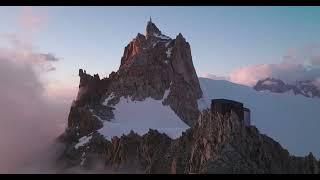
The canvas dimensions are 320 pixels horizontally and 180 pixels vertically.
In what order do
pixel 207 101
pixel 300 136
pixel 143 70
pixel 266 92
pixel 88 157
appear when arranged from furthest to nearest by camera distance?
pixel 266 92 → pixel 207 101 → pixel 300 136 → pixel 143 70 → pixel 88 157

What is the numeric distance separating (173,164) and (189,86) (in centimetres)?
4867

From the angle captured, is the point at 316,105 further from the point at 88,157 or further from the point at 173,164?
the point at 173,164

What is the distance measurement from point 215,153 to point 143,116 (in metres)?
50.7

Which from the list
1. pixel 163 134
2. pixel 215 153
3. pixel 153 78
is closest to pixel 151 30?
pixel 153 78

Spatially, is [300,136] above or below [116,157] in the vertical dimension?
above

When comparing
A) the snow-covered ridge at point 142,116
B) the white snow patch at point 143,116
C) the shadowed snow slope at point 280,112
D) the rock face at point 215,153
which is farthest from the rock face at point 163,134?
the shadowed snow slope at point 280,112

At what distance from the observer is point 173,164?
63.1 meters

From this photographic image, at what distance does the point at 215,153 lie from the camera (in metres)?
56.1

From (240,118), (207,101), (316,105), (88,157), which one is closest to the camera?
(240,118)

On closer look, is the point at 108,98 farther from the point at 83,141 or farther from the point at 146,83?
the point at 83,141

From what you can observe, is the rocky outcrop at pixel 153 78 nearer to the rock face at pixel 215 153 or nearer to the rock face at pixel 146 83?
the rock face at pixel 146 83
